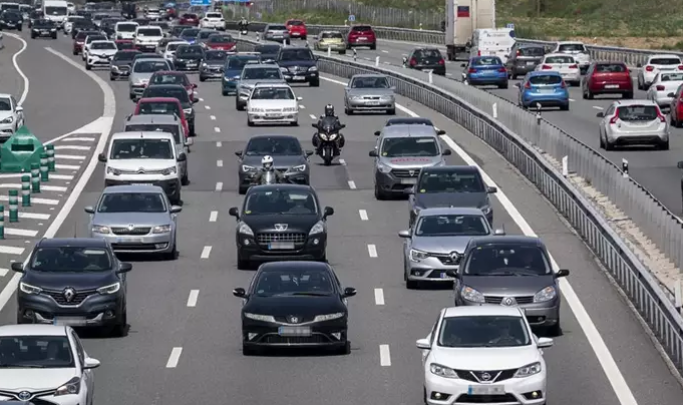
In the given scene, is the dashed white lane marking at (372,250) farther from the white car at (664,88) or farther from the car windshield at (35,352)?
the white car at (664,88)

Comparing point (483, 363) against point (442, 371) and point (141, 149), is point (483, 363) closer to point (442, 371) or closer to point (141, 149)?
point (442, 371)

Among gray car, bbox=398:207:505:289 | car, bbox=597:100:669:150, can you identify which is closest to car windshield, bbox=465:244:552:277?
gray car, bbox=398:207:505:289

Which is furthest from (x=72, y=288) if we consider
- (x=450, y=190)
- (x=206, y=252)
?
(x=450, y=190)

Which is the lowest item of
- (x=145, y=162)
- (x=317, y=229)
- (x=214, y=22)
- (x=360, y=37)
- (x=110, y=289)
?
(x=214, y=22)

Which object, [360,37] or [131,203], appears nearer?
[131,203]

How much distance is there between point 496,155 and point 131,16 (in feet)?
339

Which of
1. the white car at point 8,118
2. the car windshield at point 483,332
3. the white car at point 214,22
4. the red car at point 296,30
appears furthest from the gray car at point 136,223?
the white car at point 214,22

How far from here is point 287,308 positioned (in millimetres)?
24562

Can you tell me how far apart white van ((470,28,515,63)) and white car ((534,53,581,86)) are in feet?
33.0

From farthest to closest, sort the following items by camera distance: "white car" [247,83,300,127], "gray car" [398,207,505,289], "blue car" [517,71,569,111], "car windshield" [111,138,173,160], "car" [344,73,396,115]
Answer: "blue car" [517,71,569,111], "car" [344,73,396,115], "white car" [247,83,300,127], "car windshield" [111,138,173,160], "gray car" [398,207,505,289]

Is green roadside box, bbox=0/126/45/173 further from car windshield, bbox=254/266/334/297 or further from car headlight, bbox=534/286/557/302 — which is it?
car headlight, bbox=534/286/557/302

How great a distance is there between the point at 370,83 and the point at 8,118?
12.7 meters

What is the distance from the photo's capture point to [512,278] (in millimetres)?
25953

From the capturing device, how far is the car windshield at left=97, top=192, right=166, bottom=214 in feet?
112
